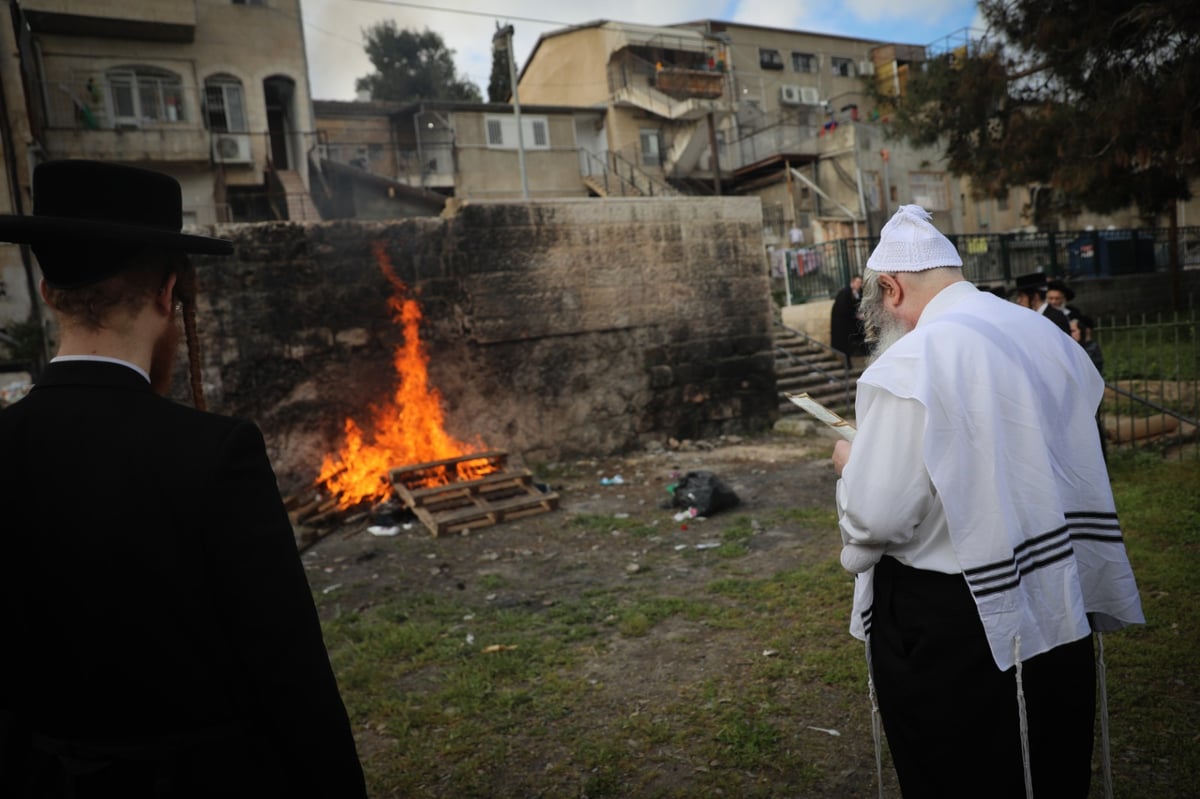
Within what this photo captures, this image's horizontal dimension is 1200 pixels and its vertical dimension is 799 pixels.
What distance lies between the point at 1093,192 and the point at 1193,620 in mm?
14403

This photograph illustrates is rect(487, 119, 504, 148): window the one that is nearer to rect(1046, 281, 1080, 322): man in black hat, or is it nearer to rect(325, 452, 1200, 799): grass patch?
rect(1046, 281, 1080, 322): man in black hat

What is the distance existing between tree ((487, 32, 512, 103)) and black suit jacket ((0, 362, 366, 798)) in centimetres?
4116

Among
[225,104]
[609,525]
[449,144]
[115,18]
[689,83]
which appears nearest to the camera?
[609,525]

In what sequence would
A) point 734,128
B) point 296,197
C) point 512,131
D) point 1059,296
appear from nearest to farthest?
point 1059,296 < point 296,197 < point 512,131 < point 734,128

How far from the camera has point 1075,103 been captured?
12.8m

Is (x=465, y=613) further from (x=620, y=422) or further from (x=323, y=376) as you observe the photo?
(x=620, y=422)

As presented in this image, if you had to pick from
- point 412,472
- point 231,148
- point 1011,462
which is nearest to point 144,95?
point 231,148

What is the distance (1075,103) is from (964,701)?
45.9ft

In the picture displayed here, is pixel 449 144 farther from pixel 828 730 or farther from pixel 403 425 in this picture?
pixel 828 730

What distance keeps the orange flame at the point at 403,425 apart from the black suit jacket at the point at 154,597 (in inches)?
327

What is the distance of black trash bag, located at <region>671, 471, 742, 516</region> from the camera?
7945mm

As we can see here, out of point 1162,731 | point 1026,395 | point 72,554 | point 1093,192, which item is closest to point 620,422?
point 1162,731

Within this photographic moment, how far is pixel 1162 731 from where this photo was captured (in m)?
3.45

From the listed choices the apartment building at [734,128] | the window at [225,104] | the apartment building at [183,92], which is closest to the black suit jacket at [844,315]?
the apartment building at [734,128]
